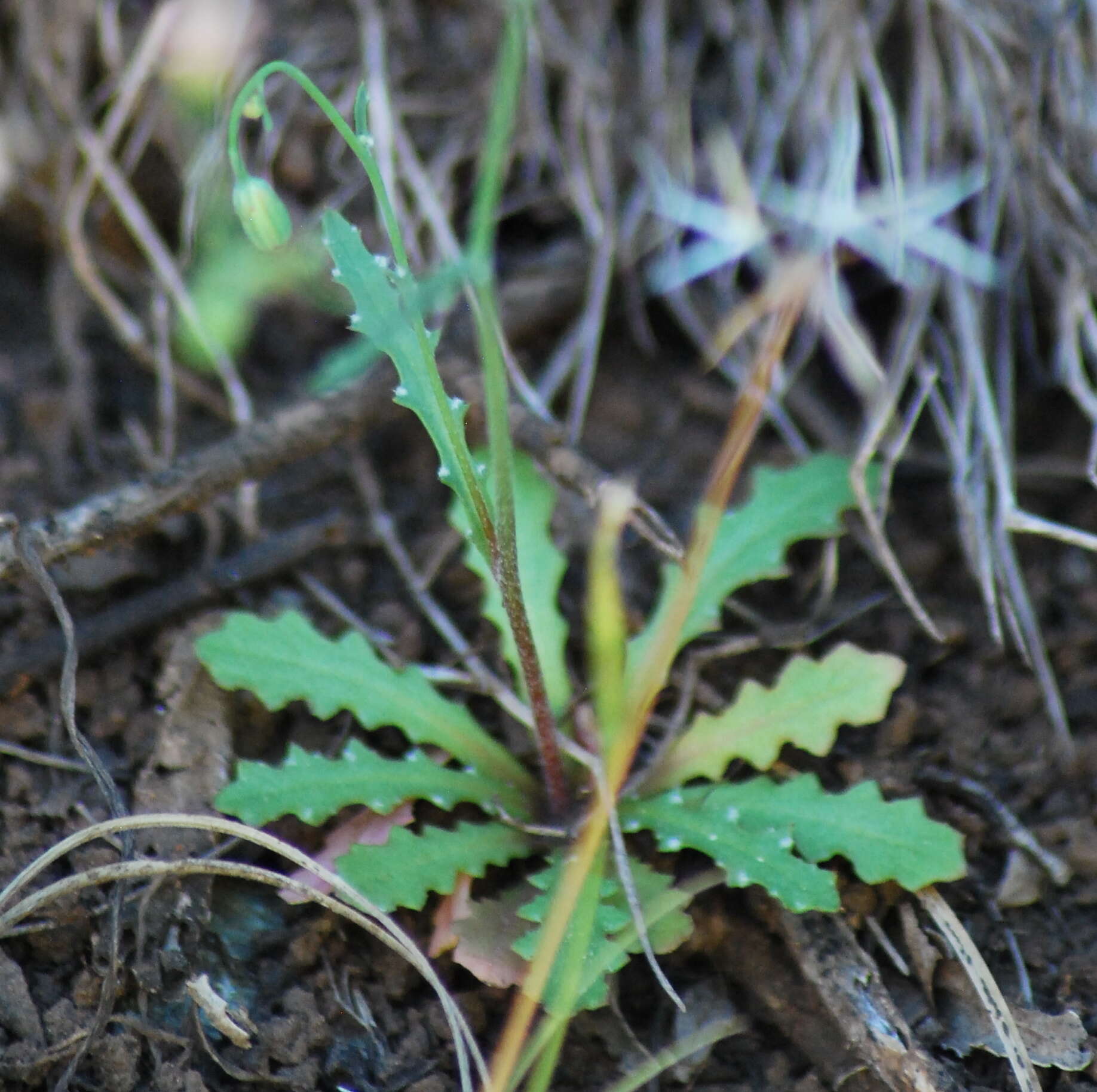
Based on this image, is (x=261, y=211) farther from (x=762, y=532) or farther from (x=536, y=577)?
(x=762, y=532)

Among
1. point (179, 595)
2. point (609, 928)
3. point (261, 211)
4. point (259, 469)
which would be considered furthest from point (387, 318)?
point (609, 928)

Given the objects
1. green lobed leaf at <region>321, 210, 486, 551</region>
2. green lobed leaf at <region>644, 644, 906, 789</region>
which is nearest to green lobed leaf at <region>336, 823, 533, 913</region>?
green lobed leaf at <region>644, 644, 906, 789</region>

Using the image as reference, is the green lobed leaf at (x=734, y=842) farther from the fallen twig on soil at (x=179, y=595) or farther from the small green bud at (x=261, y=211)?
the small green bud at (x=261, y=211)

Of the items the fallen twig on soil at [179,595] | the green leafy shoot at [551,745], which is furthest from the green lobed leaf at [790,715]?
the fallen twig on soil at [179,595]

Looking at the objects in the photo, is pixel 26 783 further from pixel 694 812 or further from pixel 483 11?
pixel 483 11

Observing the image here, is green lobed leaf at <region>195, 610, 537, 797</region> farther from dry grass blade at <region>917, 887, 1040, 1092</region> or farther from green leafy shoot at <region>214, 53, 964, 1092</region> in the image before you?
dry grass blade at <region>917, 887, 1040, 1092</region>

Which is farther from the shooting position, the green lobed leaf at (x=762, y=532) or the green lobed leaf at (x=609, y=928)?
the green lobed leaf at (x=762, y=532)
